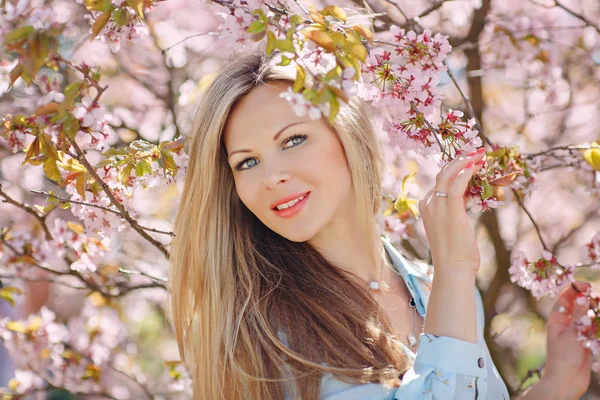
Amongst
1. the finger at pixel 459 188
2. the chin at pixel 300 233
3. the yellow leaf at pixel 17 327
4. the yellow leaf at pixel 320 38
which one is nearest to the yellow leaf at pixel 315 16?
the yellow leaf at pixel 320 38

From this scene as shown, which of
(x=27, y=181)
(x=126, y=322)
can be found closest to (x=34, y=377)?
(x=126, y=322)

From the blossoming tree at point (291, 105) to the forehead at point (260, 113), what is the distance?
8 cm

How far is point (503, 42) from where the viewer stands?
8.65 feet

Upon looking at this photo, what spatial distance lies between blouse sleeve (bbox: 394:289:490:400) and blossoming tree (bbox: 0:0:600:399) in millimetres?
308

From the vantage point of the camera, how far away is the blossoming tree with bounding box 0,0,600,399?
4.17 ft

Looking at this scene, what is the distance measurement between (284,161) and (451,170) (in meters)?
0.39

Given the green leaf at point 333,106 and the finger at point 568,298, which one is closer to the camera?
the green leaf at point 333,106

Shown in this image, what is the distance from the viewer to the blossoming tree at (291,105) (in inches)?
50.0

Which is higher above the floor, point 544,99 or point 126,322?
point 544,99

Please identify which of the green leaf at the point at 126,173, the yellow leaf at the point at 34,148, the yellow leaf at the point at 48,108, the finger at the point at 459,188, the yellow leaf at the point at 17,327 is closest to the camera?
the yellow leaf at the point at 48,108

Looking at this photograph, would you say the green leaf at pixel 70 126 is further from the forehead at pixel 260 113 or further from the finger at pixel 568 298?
the finger at pixel 568 298

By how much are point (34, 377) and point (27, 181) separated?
3.13 feet

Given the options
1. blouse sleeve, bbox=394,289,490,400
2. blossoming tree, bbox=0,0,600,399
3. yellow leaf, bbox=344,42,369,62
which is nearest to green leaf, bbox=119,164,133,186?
blossoming tree, bbox=0,0,600,399

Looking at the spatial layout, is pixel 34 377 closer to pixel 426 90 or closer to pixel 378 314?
pixel 378 314
